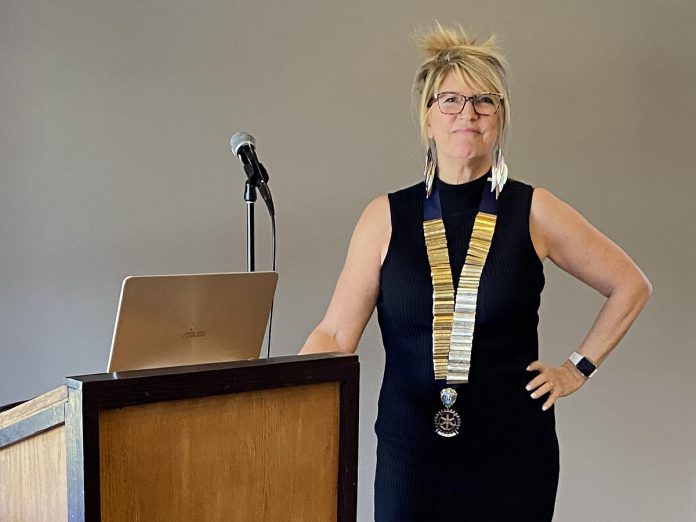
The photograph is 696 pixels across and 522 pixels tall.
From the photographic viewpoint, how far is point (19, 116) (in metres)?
2.68

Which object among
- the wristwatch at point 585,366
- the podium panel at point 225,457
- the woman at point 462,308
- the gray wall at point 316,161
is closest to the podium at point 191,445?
the podium panel at point 225,457

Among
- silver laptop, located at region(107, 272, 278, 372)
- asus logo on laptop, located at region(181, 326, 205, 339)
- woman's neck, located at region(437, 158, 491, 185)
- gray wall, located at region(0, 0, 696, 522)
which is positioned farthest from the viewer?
gray wall, located at region(0, 0, 696, 522)

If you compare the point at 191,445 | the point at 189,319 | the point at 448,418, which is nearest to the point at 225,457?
the point at 191,445

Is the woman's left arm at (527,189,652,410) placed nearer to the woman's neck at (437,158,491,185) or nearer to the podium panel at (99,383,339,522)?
the woman's neck at (437,158,491,185)

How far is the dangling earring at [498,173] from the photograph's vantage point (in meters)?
1.91

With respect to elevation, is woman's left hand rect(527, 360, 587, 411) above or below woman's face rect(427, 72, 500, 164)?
below

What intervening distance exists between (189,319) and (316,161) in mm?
1244

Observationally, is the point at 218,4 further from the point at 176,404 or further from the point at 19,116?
the point at 176,404

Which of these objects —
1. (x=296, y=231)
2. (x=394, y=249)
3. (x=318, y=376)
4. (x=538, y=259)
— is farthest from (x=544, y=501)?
(x=296, y=231)

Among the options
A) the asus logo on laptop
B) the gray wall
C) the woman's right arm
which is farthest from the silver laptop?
the gray wall

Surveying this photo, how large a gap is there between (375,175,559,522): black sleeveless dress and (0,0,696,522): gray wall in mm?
1021

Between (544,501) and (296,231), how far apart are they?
4.43 ft

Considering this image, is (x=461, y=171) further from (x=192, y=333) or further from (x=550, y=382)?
(x=192, y=333)

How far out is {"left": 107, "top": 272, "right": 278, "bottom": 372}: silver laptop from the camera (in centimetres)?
167
